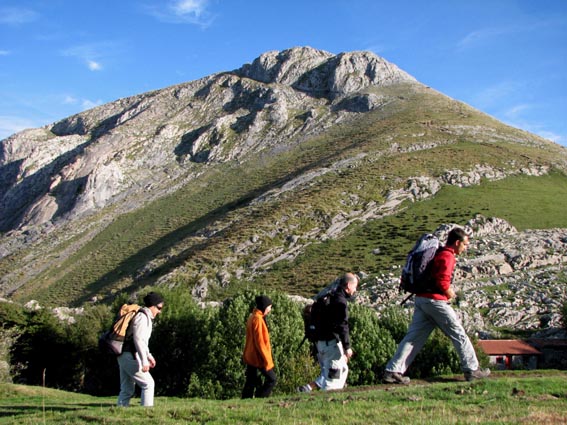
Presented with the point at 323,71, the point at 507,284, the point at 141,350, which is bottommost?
the point at 141,350

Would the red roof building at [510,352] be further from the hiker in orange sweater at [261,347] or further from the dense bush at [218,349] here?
the hiker in orange sweater at [261,347]

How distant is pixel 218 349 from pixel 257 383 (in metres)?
18.1

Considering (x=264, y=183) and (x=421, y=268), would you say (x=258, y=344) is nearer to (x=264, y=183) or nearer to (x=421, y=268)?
(x=421, y=268)

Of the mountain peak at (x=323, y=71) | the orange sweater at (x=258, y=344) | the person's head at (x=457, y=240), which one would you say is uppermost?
the mountain peak at (x=323, y=71)

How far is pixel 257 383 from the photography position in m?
12.0

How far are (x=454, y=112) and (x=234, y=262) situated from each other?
258 ft

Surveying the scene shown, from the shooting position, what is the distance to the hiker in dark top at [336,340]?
10.3 meters

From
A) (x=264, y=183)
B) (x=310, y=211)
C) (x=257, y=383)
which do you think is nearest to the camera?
(x=257, y=383)

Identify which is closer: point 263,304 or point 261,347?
point 261,347

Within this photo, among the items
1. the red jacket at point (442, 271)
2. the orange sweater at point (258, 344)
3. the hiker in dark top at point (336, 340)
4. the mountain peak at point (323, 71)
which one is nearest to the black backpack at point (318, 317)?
the hiker in dark top at point (336, 340)

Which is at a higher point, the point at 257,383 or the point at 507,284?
the point at 507,284

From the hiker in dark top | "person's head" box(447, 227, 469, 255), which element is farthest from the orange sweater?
"person's head" box(447, 227, 469, 255)

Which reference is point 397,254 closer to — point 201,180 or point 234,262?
point 234,262

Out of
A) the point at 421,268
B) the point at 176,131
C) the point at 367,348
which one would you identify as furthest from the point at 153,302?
the point at 176,131
